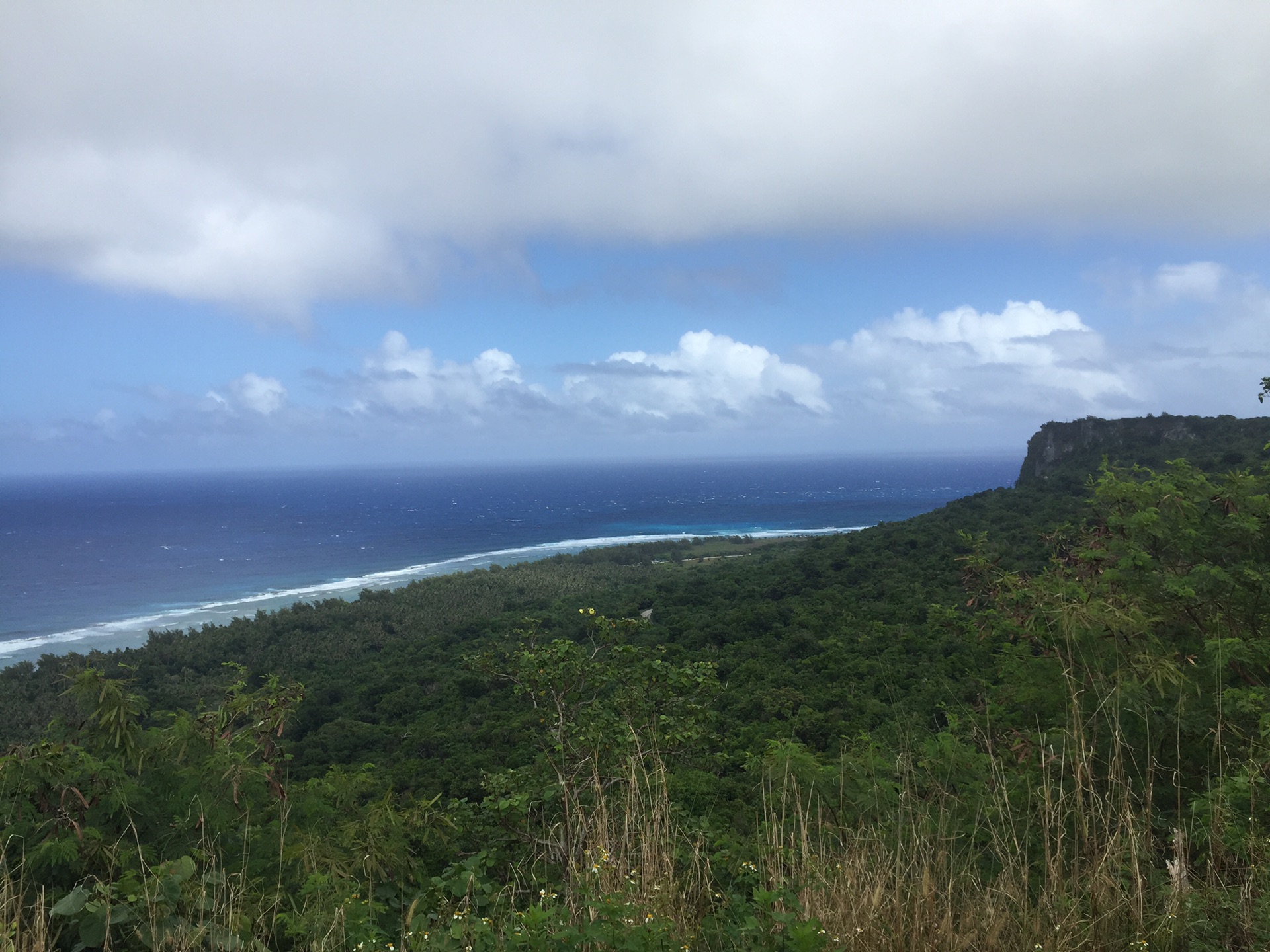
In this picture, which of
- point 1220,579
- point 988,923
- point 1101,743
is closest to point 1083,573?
point 1220,579

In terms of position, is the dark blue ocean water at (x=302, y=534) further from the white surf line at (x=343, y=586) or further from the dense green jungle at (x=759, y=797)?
the dense green jungle at (x=759, y=797)

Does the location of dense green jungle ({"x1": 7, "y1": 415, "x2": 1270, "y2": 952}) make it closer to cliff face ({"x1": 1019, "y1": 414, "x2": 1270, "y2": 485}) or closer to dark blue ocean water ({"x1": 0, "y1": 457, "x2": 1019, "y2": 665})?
cliff face ({"x1": 1019, "y1": 414, "x2": 1270, "y2": 485})

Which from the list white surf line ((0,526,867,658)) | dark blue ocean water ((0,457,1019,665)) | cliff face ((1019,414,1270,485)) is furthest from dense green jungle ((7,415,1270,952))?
dark blue ocean water ((0,457,1019,665))

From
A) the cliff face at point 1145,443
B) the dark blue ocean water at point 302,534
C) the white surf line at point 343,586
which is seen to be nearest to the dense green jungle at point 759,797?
the cliff face at point 1145,443

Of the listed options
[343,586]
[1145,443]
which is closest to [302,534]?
[343,586]

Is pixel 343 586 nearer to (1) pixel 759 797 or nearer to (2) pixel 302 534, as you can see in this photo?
(2) pixel 302 534

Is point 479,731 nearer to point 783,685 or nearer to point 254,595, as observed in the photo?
point 783,685
